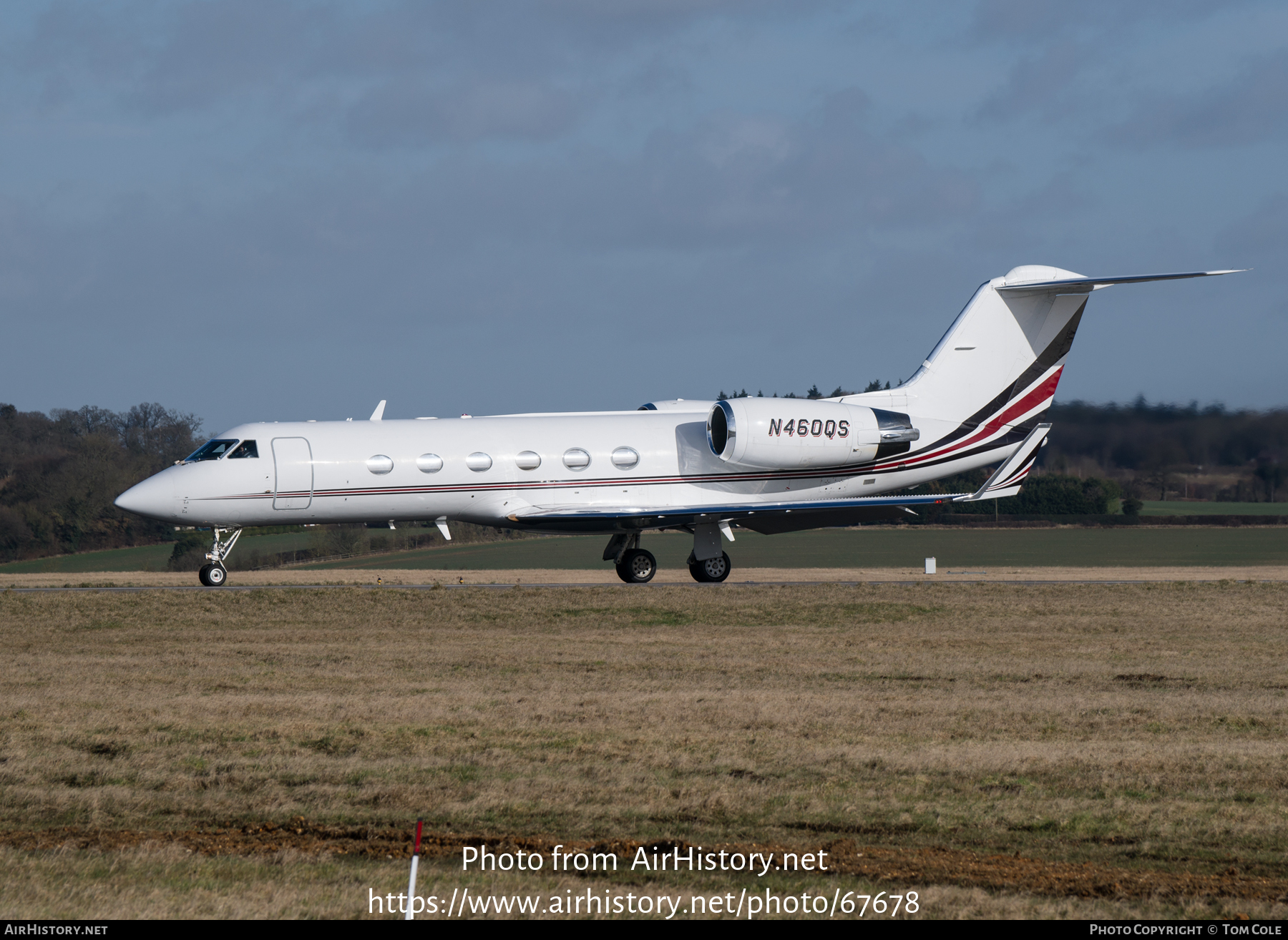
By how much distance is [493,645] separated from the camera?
20.1 m

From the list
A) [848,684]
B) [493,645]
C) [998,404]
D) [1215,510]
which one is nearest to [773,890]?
[848,684]

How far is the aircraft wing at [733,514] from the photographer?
26.6 meters

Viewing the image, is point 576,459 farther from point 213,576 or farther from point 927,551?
point 927,551

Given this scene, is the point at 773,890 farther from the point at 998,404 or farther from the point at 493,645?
the point at 998,404

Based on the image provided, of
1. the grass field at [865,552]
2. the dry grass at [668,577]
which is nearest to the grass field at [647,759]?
the dry grass at [668,577]

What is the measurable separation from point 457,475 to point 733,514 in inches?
241

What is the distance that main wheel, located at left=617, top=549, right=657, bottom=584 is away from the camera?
1169 inches

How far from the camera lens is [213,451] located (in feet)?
86.4

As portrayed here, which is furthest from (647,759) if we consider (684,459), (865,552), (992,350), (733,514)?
(865,552)

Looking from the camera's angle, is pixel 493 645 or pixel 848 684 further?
pixel 493 645

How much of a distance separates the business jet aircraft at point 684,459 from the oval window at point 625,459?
0.09 ft

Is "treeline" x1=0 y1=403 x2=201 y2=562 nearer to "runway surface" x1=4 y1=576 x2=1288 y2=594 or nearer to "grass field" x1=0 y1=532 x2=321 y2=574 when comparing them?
"grass field" x1=0 y1=532 x2=321 y2=574
